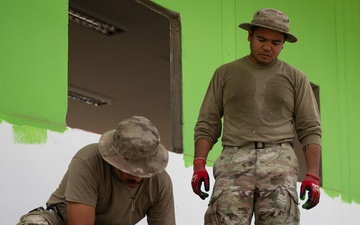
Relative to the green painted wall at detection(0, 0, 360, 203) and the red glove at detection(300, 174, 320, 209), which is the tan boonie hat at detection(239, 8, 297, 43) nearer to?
the red glove at detection(300, 174, 320, 209)

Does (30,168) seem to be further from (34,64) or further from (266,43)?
(266,43)

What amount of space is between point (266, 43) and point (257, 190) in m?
0.71

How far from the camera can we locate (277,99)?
143 inches

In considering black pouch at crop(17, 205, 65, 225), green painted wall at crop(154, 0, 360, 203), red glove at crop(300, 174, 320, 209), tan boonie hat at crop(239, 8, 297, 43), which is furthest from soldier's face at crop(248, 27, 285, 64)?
green painted wall at crop(154, 0, 360, 203)

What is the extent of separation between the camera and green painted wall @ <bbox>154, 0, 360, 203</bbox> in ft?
18.8

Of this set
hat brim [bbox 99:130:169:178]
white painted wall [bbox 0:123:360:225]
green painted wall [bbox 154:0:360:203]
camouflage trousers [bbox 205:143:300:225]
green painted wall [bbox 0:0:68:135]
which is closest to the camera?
hat brim [bbox 99:130:169:178]

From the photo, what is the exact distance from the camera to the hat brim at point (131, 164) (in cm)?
311

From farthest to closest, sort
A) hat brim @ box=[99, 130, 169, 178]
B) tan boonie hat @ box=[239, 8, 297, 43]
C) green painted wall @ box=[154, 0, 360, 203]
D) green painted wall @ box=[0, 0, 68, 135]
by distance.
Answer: green painted wall @ box=[154, 0, 360, 203] < green painted wall @ box=[0, 0, 68, 135] < tan boonie hat @ box=[239, 8, 297, 43] < hat brim @ box=[99, 130, 169, 178]

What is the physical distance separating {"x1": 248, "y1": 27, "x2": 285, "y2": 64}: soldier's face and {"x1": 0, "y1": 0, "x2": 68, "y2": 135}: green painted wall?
54.4 inches

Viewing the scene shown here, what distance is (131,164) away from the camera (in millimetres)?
3137

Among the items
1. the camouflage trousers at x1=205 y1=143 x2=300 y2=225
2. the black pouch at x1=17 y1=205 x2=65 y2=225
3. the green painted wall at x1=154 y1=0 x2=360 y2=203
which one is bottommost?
the black pouch at x1=17 y1=205 x2=65 y2=225

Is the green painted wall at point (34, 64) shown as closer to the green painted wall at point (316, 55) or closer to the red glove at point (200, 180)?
the red glove at point (200, 180)

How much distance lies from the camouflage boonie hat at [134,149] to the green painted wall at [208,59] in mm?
1167

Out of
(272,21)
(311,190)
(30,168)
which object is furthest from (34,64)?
(311,190)
